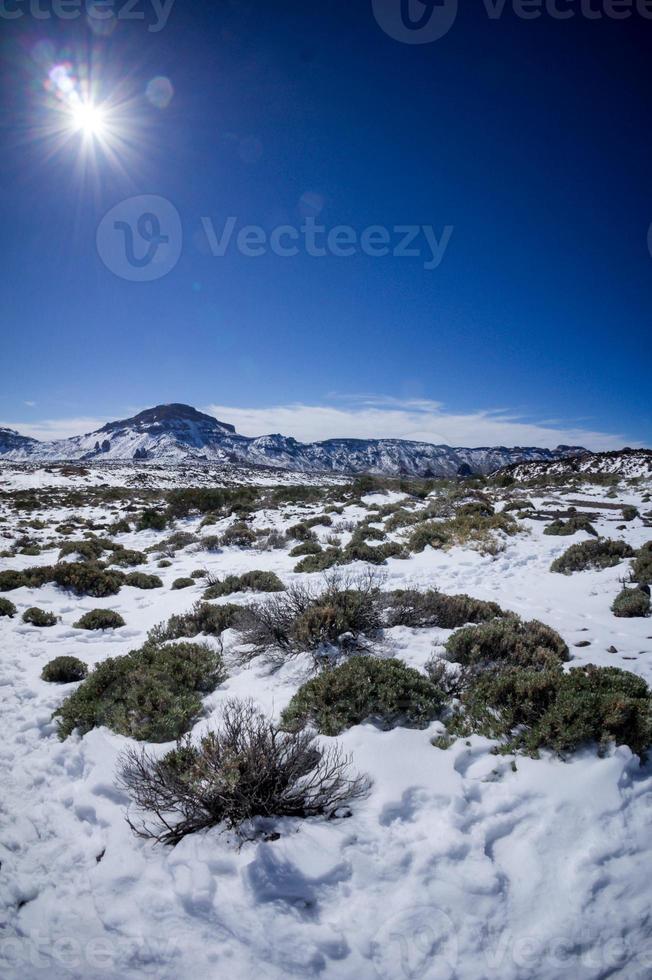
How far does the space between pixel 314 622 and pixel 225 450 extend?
159 m

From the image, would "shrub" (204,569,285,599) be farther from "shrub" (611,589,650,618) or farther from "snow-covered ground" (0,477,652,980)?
"shrub" (611,589,650,618)

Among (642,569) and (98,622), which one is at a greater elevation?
(642,569)

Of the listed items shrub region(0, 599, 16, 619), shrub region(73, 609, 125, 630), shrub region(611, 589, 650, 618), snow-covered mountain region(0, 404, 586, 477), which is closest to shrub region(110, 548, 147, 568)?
shrub region(0, 599, 16, 619)

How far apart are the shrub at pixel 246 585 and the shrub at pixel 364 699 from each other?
184 inches

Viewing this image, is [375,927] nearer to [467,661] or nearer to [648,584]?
[467,661]

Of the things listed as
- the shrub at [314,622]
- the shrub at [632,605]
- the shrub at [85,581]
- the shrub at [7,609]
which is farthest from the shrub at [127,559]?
the shrub at [632,605]

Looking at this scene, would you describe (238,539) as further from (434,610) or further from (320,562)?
(434,610)

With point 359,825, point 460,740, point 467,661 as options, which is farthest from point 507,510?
point 359,825

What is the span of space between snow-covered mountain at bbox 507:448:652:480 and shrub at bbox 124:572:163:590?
92.4ft

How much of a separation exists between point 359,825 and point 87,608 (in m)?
7.96

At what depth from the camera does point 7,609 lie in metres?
8.21

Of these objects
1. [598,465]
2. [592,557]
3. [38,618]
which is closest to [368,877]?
[38,618]

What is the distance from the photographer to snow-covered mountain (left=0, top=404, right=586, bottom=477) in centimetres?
14662

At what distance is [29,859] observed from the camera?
305 cm
